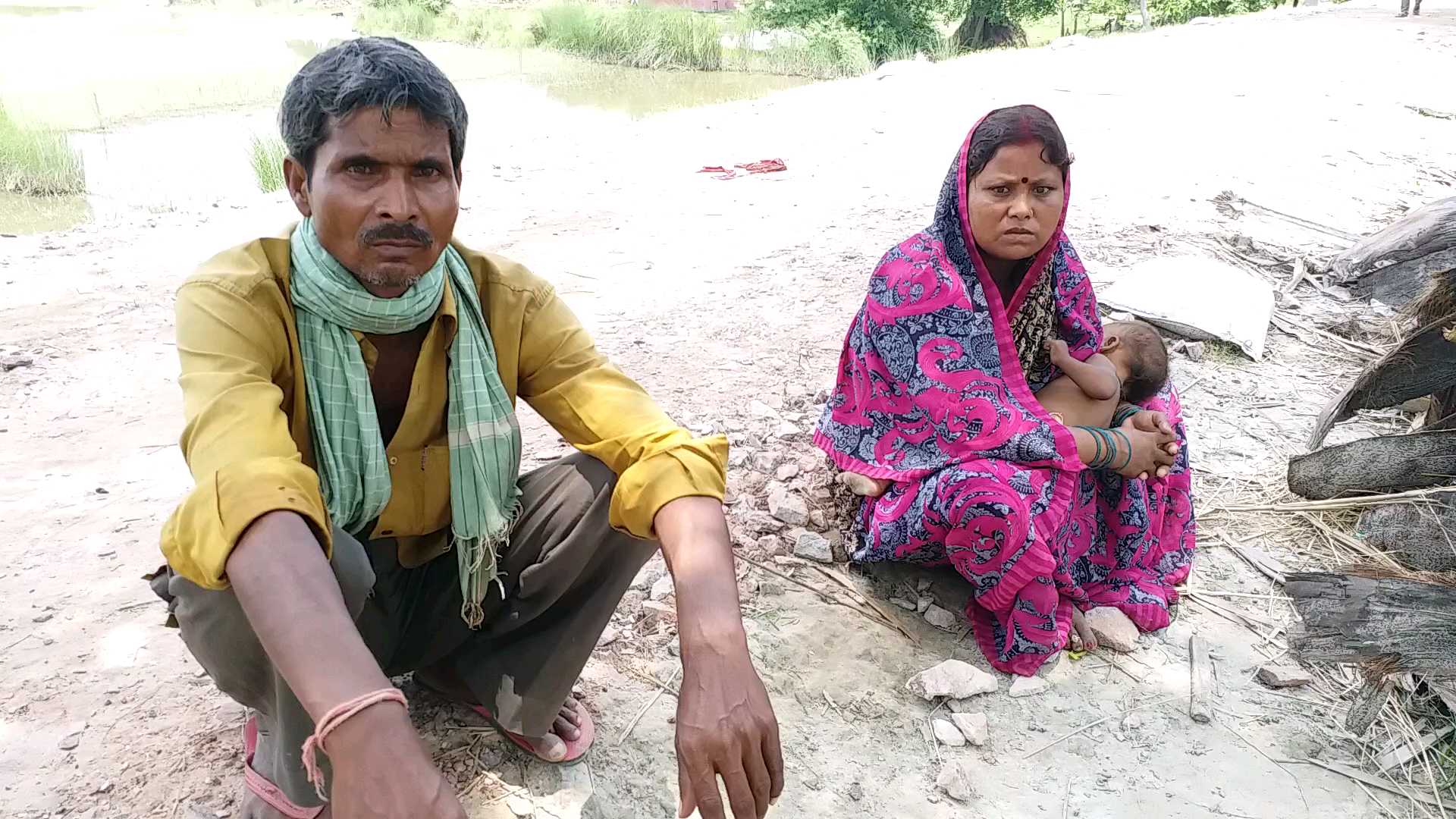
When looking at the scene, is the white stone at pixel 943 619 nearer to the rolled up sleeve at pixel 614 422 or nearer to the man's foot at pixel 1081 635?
the man's foot at pixel 1081 635

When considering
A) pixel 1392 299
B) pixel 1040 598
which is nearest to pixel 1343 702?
pixel 1040 598

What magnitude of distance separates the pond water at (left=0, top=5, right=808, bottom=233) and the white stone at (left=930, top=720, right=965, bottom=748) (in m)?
7.25

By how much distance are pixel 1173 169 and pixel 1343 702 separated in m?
5.01

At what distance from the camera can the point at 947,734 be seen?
2137 millimetres

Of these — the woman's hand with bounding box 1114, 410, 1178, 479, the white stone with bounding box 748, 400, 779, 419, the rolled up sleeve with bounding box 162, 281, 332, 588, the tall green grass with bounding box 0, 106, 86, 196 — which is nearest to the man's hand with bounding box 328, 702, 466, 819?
the rolled up sleeve with bounding box 162, 281, 332, 588

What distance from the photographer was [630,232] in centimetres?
570

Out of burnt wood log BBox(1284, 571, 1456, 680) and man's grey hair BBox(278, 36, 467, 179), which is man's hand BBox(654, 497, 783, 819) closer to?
man's grey hair BBox(278, 36, 467, 179)

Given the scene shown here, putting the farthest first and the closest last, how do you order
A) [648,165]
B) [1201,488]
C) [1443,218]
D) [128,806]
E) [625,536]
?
[648,165], [1443,218], [1201,488], [128,806], [625,536]

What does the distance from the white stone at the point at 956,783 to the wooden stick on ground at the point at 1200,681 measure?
59cm

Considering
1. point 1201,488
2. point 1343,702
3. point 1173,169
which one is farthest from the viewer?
point 1173,169

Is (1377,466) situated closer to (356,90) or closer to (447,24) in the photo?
(356,90)

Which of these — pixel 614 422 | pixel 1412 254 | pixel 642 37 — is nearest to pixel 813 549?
pixel 614 422

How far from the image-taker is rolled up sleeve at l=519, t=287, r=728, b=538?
5.09ft

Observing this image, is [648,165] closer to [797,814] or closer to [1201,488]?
[1201,488]
